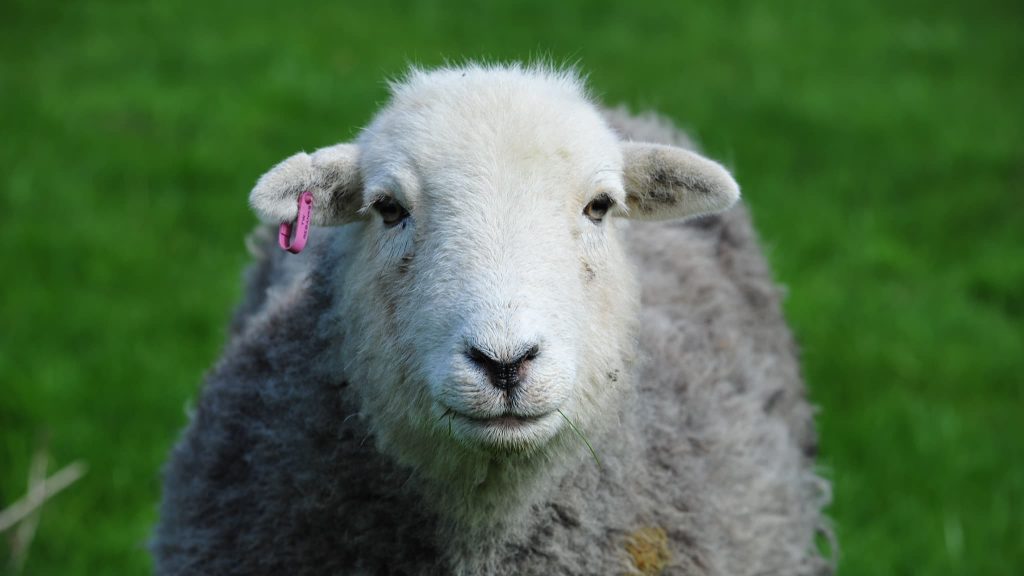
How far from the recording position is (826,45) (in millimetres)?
12008

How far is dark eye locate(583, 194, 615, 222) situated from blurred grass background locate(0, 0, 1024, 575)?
0.76 meters

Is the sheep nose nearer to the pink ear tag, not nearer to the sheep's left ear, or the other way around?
the pink ear tag

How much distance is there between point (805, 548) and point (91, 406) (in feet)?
11.4

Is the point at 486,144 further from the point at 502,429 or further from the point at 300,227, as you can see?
the point at 502,429

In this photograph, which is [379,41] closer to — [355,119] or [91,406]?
[355,119]

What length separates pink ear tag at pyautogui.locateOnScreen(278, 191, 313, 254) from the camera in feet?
9.96

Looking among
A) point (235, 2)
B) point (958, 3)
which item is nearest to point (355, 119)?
point (235, 2)

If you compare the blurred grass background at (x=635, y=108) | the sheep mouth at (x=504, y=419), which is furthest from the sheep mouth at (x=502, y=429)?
the blurred grass background at (x=635, y=108)

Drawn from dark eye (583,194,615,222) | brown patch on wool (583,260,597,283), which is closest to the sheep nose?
brown patch on wool (583,260,597,283)

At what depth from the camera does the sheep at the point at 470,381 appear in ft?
9.22

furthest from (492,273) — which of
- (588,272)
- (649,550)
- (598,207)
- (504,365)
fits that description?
(649,550)

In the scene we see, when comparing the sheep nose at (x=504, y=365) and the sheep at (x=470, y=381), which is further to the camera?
the sheep at (x=470, y=381)

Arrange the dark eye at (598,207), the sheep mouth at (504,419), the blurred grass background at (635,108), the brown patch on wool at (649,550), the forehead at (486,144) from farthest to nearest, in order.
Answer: the blurred grass background at (635,108) → the brown patch on wool at (649,550) → the dark eye at (598,207) → the forehead at (486,144) → the sheep mouth at (504,419)

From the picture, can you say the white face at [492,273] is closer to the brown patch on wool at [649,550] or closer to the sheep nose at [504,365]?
the sheep nose at [504,365]
